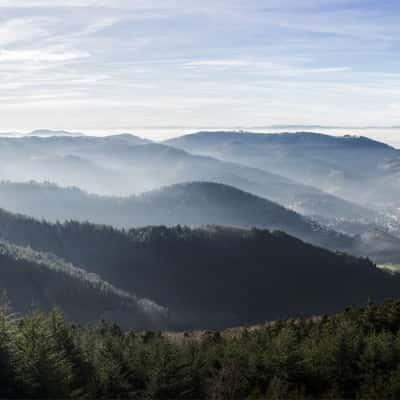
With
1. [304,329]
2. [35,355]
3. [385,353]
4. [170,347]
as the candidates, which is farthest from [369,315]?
[35,355]

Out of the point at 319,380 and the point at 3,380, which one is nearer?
the point at 3,380

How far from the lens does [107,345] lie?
A: 54.9 m

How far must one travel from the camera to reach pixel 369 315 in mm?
76562

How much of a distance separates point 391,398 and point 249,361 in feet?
→ 52.6

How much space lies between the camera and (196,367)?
53.8 meters

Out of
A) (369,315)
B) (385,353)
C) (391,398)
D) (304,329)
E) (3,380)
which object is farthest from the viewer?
(304,329)

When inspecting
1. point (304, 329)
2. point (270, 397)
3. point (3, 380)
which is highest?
point (3, 380)

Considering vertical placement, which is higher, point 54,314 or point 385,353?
point 54,314

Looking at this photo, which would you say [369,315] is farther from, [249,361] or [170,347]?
[170,347]

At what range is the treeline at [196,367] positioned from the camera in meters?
39.4

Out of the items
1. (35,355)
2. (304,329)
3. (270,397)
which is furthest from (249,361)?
(304,329)

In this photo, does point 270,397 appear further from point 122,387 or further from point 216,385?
point 122,387

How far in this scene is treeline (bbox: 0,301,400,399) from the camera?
39.4 m

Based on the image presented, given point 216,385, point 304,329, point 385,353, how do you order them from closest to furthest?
point 216,385 → point 385,353 → point 304,329
